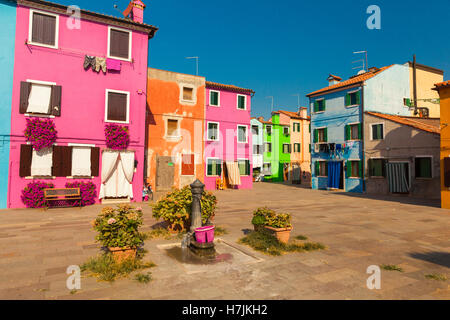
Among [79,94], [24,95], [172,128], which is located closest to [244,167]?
[172,128]

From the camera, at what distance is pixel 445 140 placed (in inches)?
563

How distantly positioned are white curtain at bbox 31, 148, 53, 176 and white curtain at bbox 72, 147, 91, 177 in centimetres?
102

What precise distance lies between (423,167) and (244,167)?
14031 mm

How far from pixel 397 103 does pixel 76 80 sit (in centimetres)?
2592

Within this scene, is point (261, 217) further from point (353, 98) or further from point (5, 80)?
point (353, 98)

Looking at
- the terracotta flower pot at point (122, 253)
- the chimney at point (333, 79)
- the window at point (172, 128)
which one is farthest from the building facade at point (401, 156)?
the terracotta flower pot at point (122, 253)

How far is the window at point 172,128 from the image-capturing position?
2206cm

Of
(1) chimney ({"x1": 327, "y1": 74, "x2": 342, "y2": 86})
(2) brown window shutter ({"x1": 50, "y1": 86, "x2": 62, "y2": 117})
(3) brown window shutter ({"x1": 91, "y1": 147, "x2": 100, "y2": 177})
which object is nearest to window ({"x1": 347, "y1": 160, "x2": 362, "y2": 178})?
(1) chimney ({"x1": 327, "y1": 74, "x2": 342, "y2": 86})

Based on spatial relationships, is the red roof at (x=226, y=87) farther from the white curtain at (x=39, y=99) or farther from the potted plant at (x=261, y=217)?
the potted plant at (x=261, y=217)

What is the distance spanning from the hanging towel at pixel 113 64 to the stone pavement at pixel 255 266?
890cm

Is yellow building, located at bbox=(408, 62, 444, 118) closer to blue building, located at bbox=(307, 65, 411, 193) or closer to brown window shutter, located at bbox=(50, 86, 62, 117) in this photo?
blue building, located at bbox=(307, 65, 411, 193)

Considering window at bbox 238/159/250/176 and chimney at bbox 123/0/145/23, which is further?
window at bbox 238/159/250/176

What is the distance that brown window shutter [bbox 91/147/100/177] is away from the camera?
47.5 feet

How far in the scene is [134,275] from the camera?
196 inches
